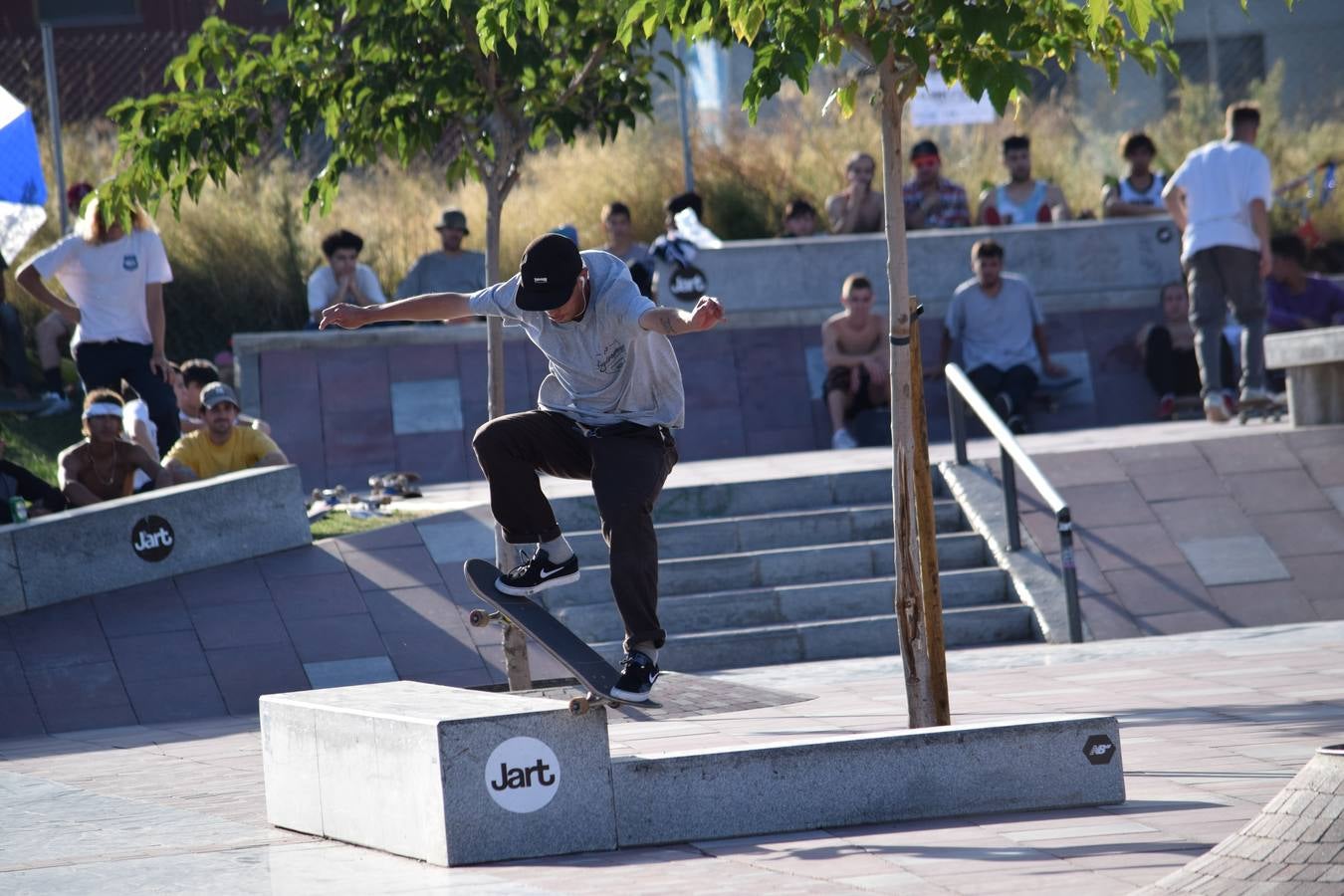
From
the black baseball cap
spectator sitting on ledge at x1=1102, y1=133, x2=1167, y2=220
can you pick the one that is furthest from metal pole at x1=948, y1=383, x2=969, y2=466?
the black baseball cap

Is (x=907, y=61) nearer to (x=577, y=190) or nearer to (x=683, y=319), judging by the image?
(x=683, y=319)

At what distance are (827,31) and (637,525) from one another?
182cm

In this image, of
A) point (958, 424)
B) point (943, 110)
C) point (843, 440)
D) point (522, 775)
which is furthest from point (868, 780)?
point (943, 110)

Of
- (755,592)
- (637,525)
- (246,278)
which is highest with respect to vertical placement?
(246,278)

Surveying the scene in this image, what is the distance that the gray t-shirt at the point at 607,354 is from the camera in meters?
6.11

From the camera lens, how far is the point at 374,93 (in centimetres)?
801

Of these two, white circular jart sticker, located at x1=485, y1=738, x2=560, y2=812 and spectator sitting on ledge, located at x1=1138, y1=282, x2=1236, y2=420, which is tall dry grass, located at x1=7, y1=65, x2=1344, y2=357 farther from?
white circular jart sticker, located at x1=485, y1=738, x2=560, y2=812

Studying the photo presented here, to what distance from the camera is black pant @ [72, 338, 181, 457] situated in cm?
1151

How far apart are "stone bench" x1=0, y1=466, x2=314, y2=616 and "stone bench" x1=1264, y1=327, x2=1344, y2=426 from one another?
257 inches

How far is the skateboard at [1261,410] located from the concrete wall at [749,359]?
2.43 m

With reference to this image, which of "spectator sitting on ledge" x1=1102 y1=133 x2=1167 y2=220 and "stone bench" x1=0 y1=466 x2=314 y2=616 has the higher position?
"spectator sitting on ledge" x1=1102 y1=133 x2=1167 y2=220

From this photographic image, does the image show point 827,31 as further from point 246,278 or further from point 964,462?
point 246,278

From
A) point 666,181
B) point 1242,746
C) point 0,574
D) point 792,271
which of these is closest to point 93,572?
point 0,574

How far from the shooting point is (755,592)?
10.4 meters
